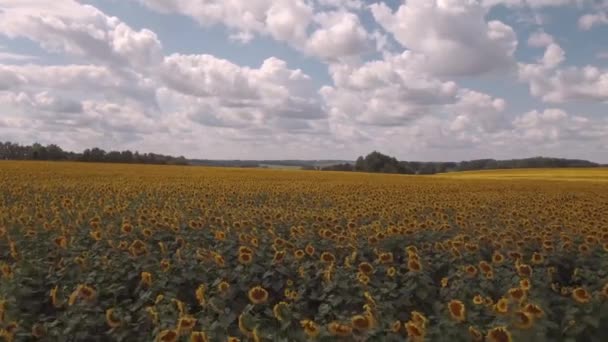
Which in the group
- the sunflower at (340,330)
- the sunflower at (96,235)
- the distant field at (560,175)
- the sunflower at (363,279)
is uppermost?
the distant field at (560,175)

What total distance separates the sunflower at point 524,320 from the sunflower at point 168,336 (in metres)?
2.57

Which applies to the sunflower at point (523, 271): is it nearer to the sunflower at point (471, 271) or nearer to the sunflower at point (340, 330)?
the sunflower at point (471, 271)

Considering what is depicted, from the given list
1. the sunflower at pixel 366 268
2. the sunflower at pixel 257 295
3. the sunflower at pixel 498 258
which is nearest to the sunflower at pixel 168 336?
the sunflower at pixel 257 295

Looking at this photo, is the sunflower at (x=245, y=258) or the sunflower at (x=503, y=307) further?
the sunflower at (x=245, y=258)

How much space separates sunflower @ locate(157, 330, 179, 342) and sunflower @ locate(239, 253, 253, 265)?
2.09 meters

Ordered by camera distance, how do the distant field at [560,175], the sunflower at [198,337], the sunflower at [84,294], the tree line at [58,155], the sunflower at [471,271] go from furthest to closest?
the tree line at [58,155] → the distant field at [560,175] → the sunflower at [471,271] → the sunflower at [84,294] → the sunflower at [198,337]

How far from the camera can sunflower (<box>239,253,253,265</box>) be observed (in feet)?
19.7

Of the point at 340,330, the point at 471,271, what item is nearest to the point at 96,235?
the point at 340,330

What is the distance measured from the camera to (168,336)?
3.90 m

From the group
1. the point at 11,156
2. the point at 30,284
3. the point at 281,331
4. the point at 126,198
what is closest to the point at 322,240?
the point at 281,331

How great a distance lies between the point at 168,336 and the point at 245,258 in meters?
2.17

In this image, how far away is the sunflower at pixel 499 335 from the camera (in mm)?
A: 3869

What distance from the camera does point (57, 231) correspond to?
7.83 meters

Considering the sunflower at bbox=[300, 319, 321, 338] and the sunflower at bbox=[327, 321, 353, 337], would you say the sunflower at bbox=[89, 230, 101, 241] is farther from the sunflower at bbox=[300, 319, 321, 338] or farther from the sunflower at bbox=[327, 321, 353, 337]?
the sunflower at bbox=[327, 321, 353, 337]
